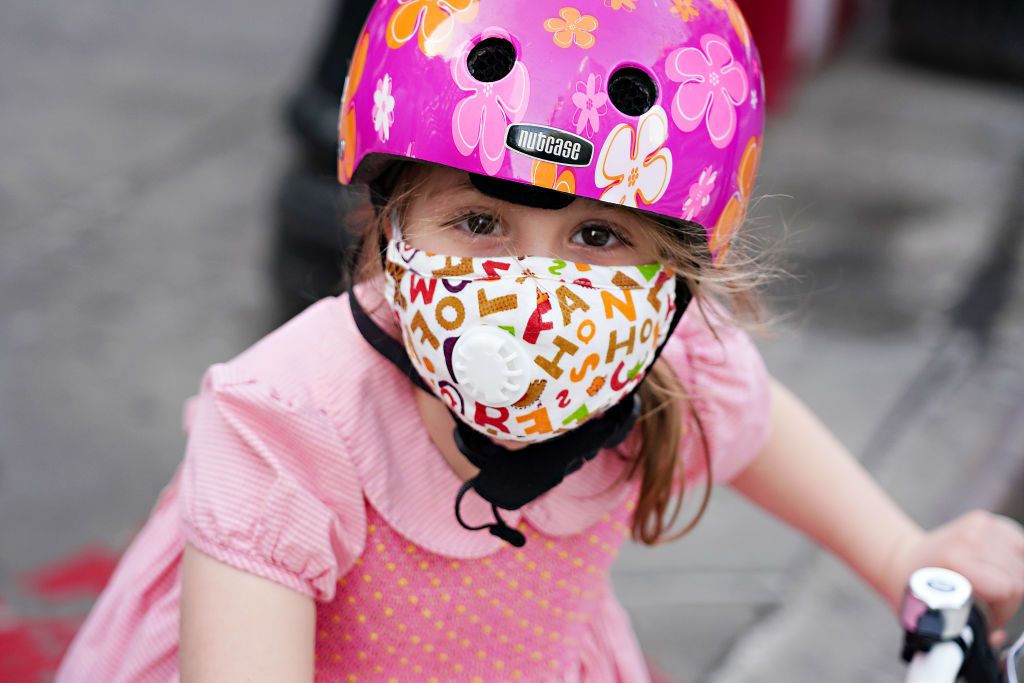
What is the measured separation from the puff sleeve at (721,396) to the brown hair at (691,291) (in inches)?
0.9

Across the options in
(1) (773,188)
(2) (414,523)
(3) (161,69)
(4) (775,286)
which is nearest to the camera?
(2) (414,523)

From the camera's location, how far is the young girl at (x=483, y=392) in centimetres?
170

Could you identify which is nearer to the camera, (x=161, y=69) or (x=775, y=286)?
(x=775, y=286)

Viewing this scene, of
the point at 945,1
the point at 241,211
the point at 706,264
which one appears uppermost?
the point at 706,264

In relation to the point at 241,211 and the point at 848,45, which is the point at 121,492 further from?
the point at 848,45

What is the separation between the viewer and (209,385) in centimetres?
184

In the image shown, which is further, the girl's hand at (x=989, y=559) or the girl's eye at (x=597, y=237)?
the girl's hand at (x=989, y=559)

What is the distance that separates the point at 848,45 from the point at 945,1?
0.75 meters

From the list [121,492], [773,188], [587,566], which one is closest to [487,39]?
[587,566]

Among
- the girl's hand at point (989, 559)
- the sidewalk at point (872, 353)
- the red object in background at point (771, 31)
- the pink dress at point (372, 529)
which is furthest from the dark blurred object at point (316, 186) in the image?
the red object in background at point (771, 31)

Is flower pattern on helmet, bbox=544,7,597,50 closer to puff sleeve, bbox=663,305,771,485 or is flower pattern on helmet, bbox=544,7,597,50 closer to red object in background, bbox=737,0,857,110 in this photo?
puff sleeve, bbox=663,305,771,485

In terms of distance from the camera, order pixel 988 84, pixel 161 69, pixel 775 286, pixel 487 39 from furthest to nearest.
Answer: pixel 988 84 → pixel 161 69 → pixel 775 286 → pixel 487 39

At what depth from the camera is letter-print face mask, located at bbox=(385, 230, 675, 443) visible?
1.67 metres

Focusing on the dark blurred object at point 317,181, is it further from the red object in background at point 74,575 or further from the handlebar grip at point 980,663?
the handlebar grip at point 980,663
